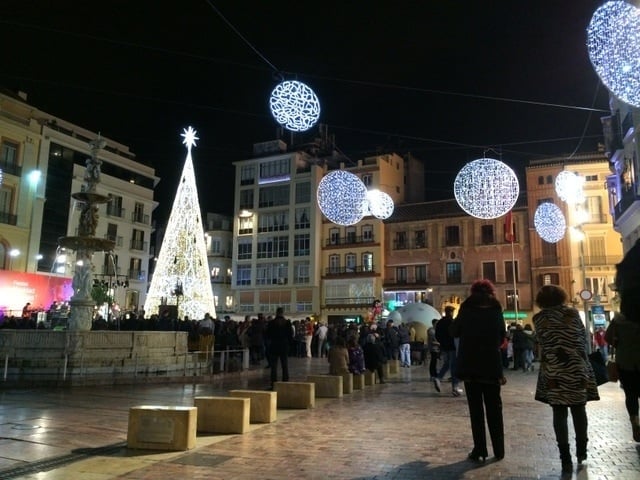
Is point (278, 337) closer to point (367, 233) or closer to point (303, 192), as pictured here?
point (367, 233)

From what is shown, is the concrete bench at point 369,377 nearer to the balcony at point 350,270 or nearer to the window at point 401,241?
the window at point 401,241

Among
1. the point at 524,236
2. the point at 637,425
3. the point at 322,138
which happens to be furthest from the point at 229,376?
the point at 322,138

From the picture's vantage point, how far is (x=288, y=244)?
181 ft

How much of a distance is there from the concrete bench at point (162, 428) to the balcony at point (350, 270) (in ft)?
147

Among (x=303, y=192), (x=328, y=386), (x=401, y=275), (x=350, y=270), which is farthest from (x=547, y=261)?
(x=328, y=386)

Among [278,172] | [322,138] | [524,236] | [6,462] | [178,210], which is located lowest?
[6,462]

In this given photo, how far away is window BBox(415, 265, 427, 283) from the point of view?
160 ft

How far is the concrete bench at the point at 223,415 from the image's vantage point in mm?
7379

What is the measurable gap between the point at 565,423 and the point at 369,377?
904 centimetres

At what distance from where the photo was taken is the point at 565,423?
538 centimetres

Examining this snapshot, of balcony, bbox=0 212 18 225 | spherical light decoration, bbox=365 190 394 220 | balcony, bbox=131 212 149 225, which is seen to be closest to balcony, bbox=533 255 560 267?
spherical light decoration, bbox=365 190 394 220

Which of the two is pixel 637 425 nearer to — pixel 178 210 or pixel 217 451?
pixel 217 451

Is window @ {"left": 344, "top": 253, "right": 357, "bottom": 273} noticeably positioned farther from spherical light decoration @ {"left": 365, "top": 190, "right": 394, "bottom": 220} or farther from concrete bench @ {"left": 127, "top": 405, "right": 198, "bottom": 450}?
concrete bench @ {"left": 127, "top": 405, "right": 198, "bottom": 450}

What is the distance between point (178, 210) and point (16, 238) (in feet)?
57.7
